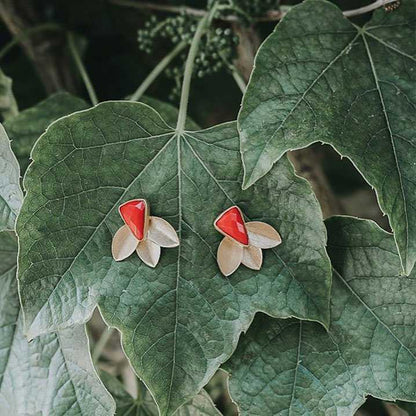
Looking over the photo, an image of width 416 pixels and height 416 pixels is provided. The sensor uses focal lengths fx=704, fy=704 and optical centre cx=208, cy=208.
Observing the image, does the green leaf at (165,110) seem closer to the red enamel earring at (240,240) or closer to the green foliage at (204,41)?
the green foliage at (204,41)

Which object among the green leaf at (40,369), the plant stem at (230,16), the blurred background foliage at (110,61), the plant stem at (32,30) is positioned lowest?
the green leaf at (40,369)

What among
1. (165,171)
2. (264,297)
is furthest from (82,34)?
(264,297)

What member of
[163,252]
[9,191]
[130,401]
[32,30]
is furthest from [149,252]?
[32,30]

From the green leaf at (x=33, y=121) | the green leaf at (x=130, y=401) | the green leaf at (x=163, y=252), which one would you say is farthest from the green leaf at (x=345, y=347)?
the green leaf at (x=33, y=121)

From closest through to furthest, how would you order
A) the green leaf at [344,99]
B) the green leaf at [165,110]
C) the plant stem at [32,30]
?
the green leaf at [344,99] < the green leaf at [165,110] < the plant stem at [32,30]

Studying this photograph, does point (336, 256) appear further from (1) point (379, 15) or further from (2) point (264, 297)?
(1) point (379, 15)

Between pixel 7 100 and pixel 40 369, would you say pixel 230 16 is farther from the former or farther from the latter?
pixel 40 369
